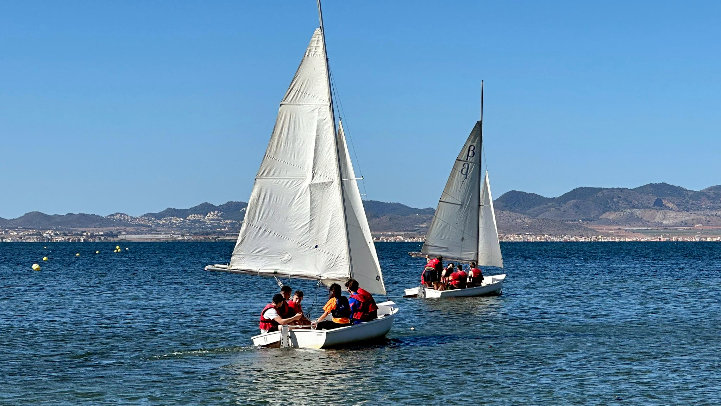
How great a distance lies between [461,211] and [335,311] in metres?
28.6

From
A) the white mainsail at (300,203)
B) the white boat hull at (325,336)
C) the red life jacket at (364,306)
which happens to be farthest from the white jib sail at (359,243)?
the white boat hull at (325,336)

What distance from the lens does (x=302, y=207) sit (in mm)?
33875

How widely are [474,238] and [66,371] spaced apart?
34424mm

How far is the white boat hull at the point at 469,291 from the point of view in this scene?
55.8 m

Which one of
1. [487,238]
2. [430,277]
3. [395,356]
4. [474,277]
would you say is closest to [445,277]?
[430,277]

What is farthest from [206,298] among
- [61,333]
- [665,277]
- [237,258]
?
[665,277]

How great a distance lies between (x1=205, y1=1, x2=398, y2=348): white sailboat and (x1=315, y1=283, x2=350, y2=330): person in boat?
1.34ft

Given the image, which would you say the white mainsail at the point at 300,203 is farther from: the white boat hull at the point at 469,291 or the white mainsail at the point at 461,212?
the white mainsail at the point at 461,212

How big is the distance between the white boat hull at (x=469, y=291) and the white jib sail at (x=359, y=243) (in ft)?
67.6

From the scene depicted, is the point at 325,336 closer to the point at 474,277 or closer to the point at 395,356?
the point at 395,356

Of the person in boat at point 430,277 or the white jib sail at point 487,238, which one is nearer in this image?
the person in boat at point 430,277

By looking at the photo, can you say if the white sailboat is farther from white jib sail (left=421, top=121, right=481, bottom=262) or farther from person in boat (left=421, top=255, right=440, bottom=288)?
white jib sail (left=421, top=121, right=481, bottom=262)

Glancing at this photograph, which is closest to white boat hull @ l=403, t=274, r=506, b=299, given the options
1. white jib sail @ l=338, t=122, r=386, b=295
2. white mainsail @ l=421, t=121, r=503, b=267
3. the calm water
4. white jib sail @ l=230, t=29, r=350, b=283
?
the calm water

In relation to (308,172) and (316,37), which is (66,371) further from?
(316,37)
